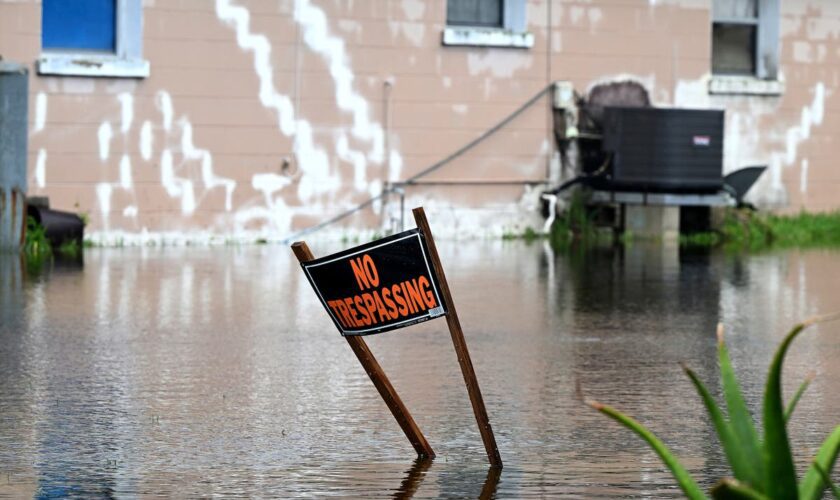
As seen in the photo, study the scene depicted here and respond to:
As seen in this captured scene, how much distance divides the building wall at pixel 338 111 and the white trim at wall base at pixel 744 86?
0.10 metres

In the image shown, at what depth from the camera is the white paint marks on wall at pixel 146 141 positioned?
18.5 m

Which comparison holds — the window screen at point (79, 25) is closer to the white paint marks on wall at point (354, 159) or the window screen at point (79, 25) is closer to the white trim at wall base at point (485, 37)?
the white paint marks on wall at point (354, 159)

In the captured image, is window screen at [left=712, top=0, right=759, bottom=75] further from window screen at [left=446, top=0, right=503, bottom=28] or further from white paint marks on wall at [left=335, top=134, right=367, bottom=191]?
white paint marks on wall at [left=335, top=134, right=367, bottom=191]

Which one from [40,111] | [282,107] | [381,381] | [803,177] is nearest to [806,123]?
[803,177]

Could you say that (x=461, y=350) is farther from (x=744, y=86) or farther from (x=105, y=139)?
(x=744, y=86)

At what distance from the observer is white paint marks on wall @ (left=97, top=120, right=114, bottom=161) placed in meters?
18.2

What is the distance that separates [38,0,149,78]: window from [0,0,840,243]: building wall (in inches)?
5.9

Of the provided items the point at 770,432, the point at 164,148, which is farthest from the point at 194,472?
the point at 164,148

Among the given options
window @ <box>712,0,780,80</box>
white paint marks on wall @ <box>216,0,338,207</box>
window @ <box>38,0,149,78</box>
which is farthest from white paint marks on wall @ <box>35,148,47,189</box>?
window @ <box>712,0,780,80</box>

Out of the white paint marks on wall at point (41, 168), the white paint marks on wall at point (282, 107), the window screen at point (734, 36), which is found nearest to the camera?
the white paint marks on wall at point (41, 168)

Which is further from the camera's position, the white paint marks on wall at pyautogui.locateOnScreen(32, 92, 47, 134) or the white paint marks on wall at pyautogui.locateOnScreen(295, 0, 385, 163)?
the white paint marks on wall at pyautogui.locateOnScreen(295, 0, 385, 163)

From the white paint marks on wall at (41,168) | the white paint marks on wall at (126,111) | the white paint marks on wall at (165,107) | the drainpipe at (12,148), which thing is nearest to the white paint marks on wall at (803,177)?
the white paint marks on wall at (165,107)

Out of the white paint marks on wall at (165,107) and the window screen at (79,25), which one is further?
the white paint marks on wall at (165,107)

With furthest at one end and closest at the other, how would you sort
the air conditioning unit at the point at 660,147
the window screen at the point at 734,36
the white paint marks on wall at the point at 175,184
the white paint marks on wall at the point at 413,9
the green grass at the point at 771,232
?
the window screen at the point at 734,36
the green grass at the point at 771,232
the air conditioning unit at the point at 660,147
the white paint marks on wall at the point at 413,9
the white paint marks on wall at the point at 175,184
